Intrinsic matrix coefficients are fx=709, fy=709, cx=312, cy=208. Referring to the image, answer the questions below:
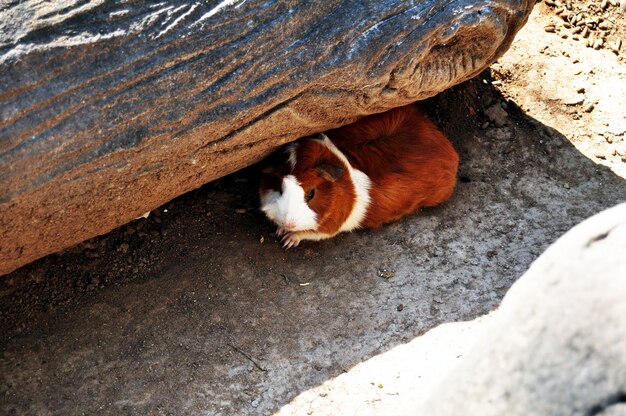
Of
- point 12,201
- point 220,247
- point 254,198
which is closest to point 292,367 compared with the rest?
point 220,247

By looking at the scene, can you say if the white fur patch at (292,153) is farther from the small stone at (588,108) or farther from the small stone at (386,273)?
the small stone at (588,108)

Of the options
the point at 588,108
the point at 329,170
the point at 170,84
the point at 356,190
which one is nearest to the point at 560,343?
the point at 170,84

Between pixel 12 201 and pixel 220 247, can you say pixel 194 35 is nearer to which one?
pixel 12 201

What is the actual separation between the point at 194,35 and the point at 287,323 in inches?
62.9

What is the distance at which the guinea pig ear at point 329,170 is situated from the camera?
4121 millimetres

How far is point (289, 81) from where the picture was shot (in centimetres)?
327

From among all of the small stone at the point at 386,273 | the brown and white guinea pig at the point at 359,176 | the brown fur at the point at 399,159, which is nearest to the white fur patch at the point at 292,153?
the brown and white guinea pig at the point at 359,176

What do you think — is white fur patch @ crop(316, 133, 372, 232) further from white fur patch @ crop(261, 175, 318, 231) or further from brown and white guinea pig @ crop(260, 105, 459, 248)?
white fur patch @ crop(261, 175, 318, 231)

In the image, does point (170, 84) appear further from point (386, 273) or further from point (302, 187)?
point (386, 273)

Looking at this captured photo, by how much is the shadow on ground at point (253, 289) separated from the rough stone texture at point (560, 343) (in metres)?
1.40

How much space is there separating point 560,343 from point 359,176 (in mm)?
2425

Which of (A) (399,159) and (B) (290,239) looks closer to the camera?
(B) (290,239)

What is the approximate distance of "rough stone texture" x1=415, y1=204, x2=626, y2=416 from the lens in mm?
1971

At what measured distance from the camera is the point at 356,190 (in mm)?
4328
